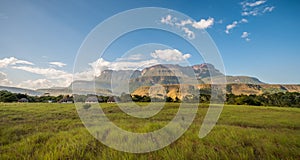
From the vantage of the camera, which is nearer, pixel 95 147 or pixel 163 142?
pixel 95 147

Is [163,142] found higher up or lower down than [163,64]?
lower down

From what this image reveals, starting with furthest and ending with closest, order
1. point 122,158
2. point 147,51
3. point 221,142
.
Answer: point 147,51, point 221,142, point 122,158

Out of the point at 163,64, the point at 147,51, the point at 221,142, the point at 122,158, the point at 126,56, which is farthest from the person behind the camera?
the point at 163,64

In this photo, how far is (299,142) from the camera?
16.2ft

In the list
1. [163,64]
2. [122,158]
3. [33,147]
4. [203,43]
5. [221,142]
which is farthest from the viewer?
[163,64]

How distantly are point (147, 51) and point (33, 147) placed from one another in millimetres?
4981

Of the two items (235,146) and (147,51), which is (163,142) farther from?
(147,51)

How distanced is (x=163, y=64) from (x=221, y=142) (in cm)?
526

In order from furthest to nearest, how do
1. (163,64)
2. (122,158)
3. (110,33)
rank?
1. (163,64)
2. (110,33)
3. (122,158)

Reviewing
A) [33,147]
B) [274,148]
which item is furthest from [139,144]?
[274,148]

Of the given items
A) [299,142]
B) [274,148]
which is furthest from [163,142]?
[299,142]

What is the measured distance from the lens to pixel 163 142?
4.81 metres

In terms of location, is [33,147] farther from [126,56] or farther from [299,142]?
[299,142]

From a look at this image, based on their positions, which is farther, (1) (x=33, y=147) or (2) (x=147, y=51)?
(2) (x=147, y=51)
